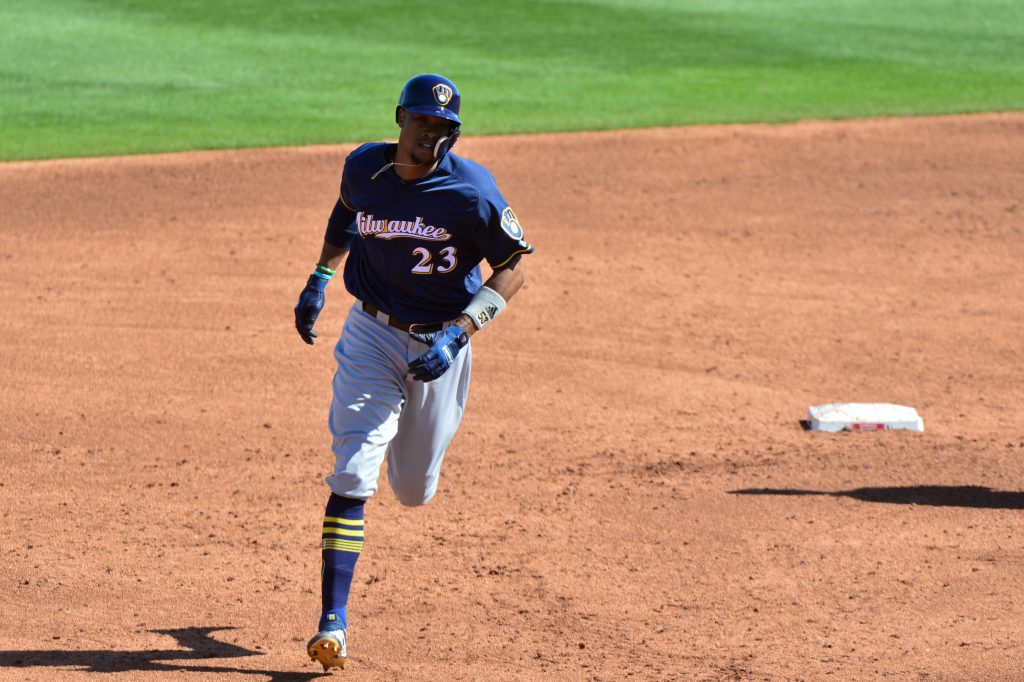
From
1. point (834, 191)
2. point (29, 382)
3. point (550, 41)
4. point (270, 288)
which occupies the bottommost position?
point (29, 382)

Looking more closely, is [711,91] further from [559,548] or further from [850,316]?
[559,548]

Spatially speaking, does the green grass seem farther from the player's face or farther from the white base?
the player's face

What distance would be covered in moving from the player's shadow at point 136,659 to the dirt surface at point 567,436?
0.05ft

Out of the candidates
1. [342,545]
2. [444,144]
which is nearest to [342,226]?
[444,144]

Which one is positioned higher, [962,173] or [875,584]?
[962,173]

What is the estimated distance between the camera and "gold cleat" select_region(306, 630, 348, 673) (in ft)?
17.5

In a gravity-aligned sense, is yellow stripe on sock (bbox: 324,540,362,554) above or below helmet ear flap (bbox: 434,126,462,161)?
below

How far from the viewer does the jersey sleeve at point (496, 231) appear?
5.77 metres

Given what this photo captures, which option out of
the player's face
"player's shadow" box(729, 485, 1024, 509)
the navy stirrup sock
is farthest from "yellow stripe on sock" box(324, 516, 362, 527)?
"player's shadow" box(729, 485, 1024, 509)

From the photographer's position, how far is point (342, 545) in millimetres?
5633

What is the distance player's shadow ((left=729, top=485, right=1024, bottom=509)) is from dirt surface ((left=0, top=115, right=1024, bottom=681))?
3 cm

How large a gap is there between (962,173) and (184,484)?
9633 millimetres

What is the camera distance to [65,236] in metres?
11.8

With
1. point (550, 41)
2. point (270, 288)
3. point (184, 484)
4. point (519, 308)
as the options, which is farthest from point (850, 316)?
point (550, 41)
